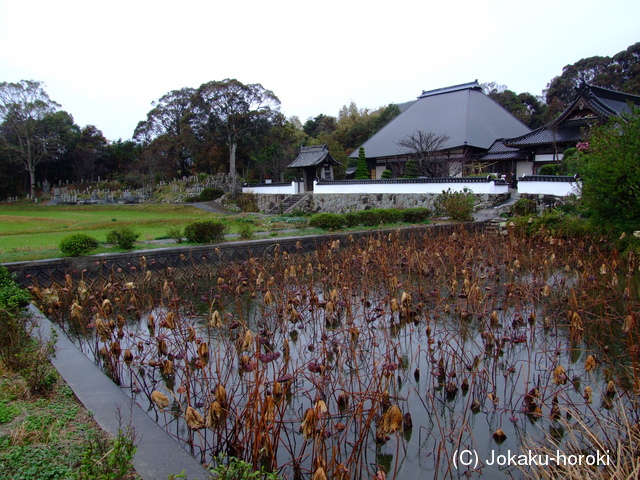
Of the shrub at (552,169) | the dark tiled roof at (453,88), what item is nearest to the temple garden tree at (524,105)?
the dark tiled roof at (453,88)

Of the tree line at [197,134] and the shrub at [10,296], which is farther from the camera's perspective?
the tree line at [197,134]

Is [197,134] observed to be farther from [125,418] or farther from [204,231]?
[125,418]

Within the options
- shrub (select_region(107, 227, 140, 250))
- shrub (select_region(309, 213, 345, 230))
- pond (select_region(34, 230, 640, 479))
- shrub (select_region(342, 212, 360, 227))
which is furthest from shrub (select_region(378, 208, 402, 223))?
shrub (select_region(107, 227, 140, 250))

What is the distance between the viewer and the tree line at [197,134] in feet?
93.4

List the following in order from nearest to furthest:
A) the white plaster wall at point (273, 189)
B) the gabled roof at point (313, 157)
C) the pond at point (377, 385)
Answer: the pond at point (377, 385) < the gabled roof at point (313, 157) < the white plaster wall at point (273, 189)

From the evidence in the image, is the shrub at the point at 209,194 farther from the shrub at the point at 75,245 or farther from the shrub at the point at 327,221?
the shrub at the point at 75,245

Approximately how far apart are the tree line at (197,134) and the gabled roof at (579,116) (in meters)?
11.5

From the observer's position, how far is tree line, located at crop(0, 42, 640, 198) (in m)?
28.5

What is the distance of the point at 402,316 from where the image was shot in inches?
195

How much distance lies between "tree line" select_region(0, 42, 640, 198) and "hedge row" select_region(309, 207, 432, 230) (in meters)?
13.3

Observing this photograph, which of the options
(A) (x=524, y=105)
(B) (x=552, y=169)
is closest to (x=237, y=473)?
(B) (x=552, y=169)

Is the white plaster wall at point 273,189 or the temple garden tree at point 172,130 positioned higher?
the temple garden tree at point 172,130

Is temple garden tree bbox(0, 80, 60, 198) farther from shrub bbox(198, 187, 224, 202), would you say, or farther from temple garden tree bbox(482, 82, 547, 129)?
temple garden tree bbox(482, 82, 547, 129)

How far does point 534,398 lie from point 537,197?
14773mm
